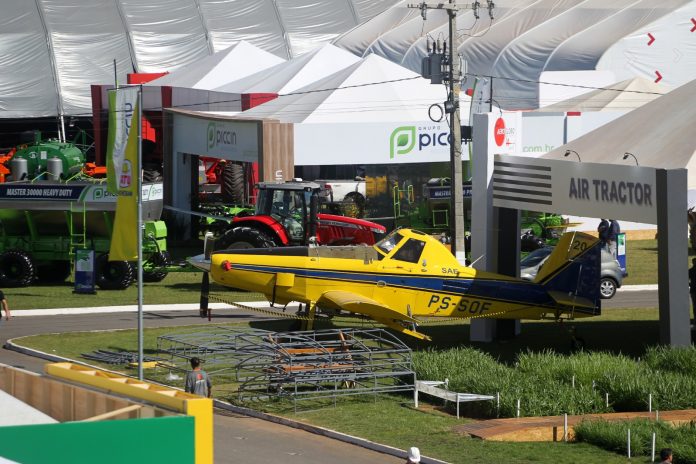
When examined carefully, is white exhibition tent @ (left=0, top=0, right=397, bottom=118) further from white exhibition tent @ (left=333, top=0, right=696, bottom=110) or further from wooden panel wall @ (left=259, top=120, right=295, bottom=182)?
wooden panel wall @ (left=259, top=120, right=295, bottom=182)

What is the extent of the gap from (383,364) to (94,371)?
1010 centimetres

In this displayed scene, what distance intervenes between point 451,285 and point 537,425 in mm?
6950

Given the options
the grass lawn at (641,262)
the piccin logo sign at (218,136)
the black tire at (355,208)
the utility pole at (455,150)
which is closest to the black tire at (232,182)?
the piccin logo sign at (218,136)

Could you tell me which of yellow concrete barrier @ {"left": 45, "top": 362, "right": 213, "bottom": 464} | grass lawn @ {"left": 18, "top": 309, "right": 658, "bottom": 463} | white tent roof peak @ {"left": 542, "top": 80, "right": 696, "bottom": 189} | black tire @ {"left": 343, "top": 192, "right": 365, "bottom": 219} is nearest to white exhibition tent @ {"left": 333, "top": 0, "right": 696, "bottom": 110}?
black tire @ {"left": 343, "top": 192, "right": 365, "bottom": 219}

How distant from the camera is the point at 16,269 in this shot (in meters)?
33.0

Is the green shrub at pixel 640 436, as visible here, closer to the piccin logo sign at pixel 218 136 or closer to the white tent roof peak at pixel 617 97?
the piccin logo sign at pixel 218 136

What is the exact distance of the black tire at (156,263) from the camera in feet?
111

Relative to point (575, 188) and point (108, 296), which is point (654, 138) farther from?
point (108, 296)

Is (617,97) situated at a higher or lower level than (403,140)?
higher

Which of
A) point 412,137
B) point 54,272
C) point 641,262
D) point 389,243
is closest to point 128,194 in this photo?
point 389,243

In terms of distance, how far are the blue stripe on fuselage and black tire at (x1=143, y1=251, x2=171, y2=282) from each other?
10.3m

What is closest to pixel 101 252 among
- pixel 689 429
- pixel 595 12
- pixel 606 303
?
pixel 606 303

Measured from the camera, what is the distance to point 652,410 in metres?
18.1

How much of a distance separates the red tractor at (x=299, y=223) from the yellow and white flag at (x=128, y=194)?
1214cm
